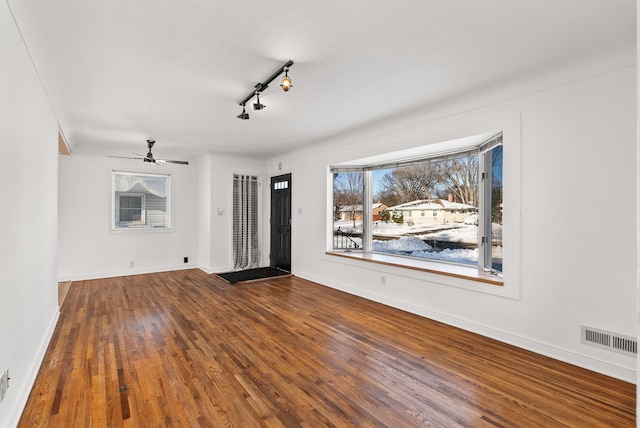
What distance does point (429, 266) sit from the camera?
4059mm

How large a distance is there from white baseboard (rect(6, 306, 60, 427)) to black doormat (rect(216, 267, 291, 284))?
289 cm

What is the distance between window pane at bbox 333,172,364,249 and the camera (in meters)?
5.44

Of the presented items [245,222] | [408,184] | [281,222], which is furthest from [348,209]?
[245,222]

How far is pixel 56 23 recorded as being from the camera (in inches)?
78.1

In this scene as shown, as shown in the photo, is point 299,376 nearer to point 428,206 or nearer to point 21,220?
point 21,220

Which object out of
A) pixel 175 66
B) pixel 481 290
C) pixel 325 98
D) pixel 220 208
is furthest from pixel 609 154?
pixel 220 208

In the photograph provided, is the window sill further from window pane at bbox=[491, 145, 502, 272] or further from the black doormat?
the black doormat

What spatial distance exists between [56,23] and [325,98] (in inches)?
85.1

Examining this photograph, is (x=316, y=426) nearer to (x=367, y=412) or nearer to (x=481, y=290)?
(x=367, y=412)

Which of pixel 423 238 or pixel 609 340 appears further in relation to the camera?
pixel 423 238

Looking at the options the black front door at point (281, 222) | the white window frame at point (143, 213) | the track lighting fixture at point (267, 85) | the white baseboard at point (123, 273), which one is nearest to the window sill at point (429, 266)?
the black front door at point (281, 222)

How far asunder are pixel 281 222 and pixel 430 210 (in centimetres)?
320

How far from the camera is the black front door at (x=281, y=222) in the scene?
643cm

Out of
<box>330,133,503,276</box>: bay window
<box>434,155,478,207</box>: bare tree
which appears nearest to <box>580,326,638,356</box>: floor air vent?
<box>330,133,503,276</box>: bay window
